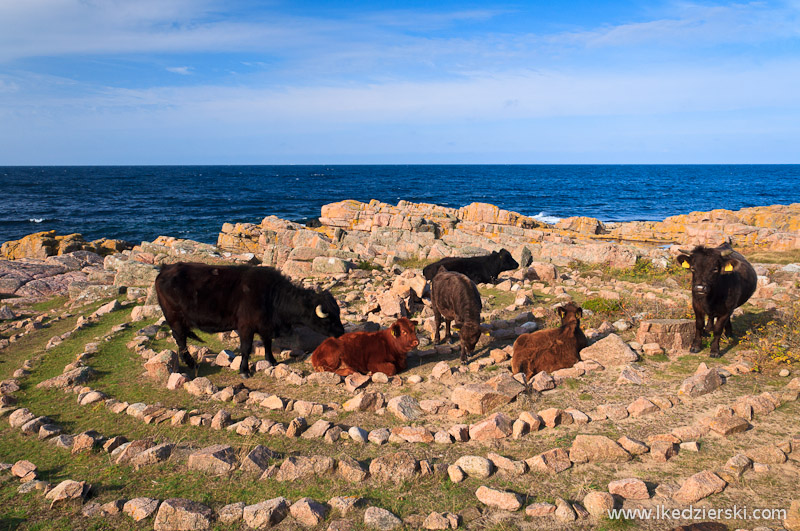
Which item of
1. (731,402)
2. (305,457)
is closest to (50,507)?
(305,457)

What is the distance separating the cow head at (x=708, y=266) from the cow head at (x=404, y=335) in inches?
193

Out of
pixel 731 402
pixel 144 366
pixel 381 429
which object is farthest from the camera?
pixel 144 366

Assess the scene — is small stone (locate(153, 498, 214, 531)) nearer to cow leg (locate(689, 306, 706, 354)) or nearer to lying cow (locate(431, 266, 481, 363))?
lying cow (locate(431, 266, 481, 363))

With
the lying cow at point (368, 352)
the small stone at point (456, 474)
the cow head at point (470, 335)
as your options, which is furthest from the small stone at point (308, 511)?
the cow head at point (470, 335)

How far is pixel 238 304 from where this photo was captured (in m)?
8.68

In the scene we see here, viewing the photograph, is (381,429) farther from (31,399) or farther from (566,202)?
(566,202)

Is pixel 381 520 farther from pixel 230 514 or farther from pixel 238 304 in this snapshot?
pixel 238 304

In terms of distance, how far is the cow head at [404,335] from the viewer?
805 cm

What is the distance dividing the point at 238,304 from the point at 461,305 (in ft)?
13.3

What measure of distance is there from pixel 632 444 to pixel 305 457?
3.61m

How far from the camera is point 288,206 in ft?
220

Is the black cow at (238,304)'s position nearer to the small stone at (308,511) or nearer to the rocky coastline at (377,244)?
the small stone at (308,511)

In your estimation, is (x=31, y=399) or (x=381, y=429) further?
(x=31, y=399)

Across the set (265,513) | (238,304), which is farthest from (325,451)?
(238,304)
